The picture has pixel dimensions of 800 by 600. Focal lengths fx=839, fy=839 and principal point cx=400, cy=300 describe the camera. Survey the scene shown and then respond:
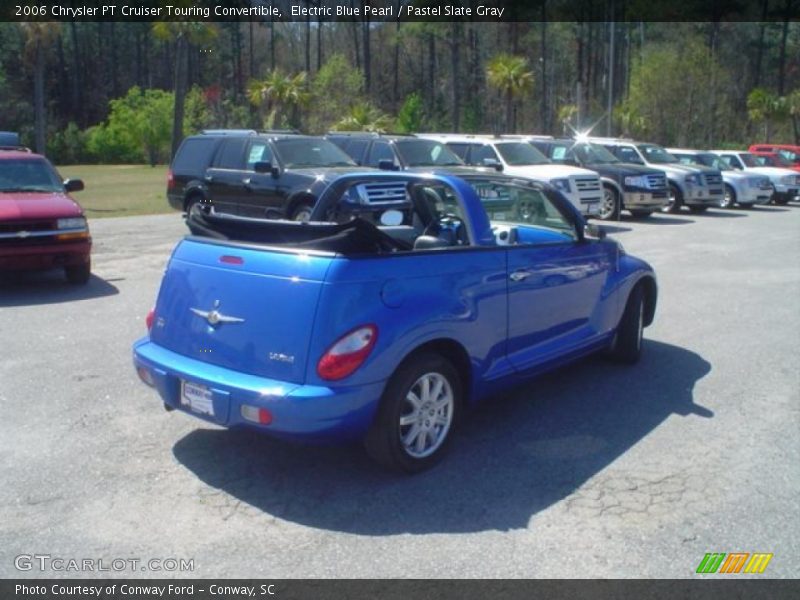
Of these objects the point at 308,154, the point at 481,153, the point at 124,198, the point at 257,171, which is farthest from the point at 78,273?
the point at 124,198

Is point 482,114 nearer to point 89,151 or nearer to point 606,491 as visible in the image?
point 89,151

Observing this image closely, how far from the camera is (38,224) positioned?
10.2m

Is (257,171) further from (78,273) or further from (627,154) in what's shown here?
(627,154)

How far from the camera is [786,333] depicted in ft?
28.3

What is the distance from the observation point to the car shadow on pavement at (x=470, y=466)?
14.5 ft

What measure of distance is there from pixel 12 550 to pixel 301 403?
1526mm

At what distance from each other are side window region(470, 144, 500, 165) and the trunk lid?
46.5 ft

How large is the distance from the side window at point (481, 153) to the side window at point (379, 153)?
10.8ft

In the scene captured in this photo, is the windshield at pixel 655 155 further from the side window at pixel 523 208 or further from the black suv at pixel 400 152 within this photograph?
the side window at pixel 523 208

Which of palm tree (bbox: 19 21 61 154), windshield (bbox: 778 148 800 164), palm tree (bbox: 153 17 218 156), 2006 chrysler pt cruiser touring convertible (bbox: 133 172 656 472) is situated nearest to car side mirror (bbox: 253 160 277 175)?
2006 chrysler pt cruiser touring convertible (bbox: 133 172 656 472)

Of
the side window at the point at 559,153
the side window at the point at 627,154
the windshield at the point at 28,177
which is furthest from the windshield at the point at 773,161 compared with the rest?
the windshield at the point at 28,177

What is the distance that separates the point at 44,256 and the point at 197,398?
257 inches

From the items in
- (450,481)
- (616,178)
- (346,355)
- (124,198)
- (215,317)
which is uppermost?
(616,178)

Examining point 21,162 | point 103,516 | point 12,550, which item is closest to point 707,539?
point 103,516
